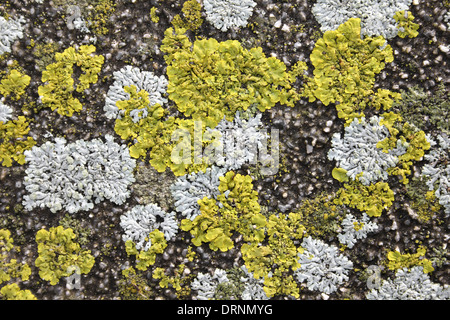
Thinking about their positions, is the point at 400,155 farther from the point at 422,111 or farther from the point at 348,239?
the point at 348,239

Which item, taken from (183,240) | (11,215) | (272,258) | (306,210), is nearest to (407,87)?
(306,210)

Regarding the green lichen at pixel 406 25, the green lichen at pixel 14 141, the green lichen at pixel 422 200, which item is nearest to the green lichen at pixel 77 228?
the green lichen at pixel 14 141

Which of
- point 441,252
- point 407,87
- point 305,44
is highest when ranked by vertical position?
point 305,44

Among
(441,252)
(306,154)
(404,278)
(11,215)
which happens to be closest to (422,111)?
(306,154)

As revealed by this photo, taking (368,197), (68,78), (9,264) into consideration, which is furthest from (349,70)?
(9,264)

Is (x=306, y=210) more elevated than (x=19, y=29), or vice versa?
(x=19, y=29)

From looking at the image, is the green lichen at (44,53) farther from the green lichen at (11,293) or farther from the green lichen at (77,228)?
the green lichen at (11,293)

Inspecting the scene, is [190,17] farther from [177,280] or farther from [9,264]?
[9,264]
